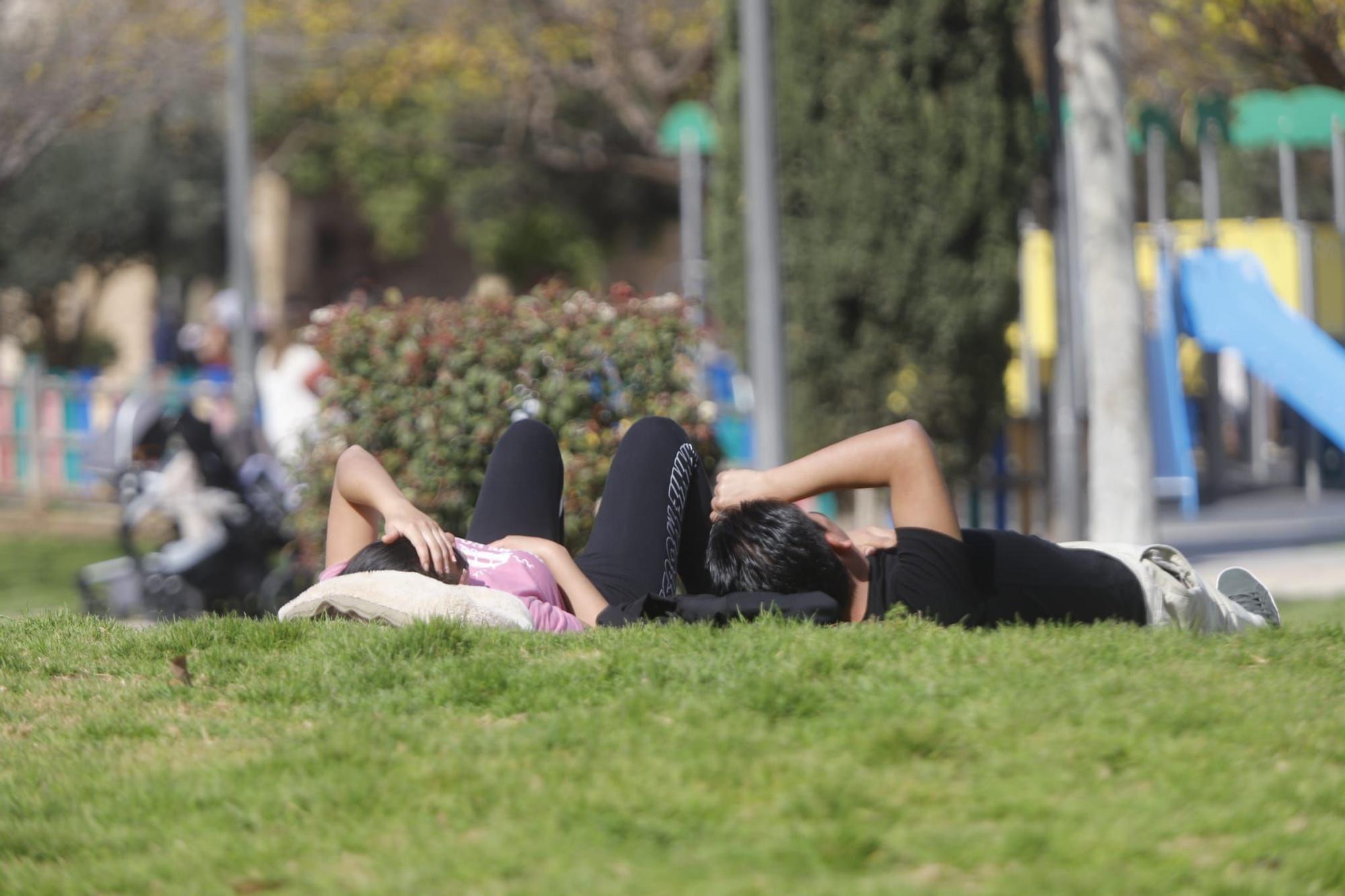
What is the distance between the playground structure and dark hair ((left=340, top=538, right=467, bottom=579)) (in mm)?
7638

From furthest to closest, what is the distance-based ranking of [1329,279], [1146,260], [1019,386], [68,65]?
1. [1019,386]
2. [1146,260]
3. [1329,279]
4. [68,65]

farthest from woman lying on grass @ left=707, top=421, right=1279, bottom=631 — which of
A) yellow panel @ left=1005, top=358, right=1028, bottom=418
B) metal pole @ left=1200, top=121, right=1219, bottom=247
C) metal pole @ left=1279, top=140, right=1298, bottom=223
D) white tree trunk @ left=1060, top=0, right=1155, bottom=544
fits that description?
metal pole @ left=1279, top=140, right=1298, bottom=223

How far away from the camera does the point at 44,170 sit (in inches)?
1003

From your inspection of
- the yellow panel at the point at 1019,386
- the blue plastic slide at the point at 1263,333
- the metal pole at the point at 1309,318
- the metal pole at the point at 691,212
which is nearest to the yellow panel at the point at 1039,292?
the yellow panel at the point at 1019,386

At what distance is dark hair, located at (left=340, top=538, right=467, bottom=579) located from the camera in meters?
5.15

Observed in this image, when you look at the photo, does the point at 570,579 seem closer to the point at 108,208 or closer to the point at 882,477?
the point at 882,477

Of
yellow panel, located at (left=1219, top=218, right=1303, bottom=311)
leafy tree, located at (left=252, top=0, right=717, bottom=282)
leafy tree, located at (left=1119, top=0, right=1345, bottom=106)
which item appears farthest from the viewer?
leafy tree, located at (left=252, top=0, right=717, bottom=282)

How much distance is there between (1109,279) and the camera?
30.8 feet

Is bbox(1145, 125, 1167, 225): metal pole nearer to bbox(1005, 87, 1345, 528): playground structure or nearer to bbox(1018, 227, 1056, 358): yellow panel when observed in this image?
bbox(1005, 87, 1345, 528): playground structure

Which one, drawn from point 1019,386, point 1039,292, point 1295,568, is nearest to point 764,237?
point 1295,568

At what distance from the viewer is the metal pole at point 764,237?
859 centimetres

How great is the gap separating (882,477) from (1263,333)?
35.1ft

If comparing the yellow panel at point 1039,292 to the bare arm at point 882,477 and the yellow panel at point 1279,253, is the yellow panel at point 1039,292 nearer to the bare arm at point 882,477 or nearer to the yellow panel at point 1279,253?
the yellow panel at point 1279,253

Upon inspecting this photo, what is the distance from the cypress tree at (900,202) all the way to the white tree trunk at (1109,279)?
2.16 meters
